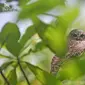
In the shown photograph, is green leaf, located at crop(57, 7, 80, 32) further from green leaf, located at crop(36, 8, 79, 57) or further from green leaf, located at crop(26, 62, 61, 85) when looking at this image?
green leaf, located at crop(26, 62, 61, 85)

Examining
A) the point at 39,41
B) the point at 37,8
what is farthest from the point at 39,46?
the point at 37,8

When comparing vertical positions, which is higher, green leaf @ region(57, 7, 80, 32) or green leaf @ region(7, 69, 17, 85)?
green leaf @ region(57, 7, 80, 32)

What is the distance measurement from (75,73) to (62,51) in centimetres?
6

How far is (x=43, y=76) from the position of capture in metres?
0.50

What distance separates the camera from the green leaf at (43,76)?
19.1 inches

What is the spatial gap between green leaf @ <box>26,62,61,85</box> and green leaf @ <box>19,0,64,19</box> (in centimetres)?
13

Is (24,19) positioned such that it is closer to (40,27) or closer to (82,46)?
(40,27)

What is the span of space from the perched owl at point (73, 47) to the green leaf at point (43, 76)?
0.11ft

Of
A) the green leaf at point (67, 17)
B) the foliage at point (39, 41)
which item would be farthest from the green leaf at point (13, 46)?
the green leaf at point (67, 17)

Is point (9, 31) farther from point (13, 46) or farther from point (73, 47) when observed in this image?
point (73, 47)

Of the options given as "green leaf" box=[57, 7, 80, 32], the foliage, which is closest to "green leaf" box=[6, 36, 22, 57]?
the foliage

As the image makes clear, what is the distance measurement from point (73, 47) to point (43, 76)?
117mm

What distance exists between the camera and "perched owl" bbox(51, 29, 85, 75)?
0.52 metres

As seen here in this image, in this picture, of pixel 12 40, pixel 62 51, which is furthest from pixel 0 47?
pixel 62 51
